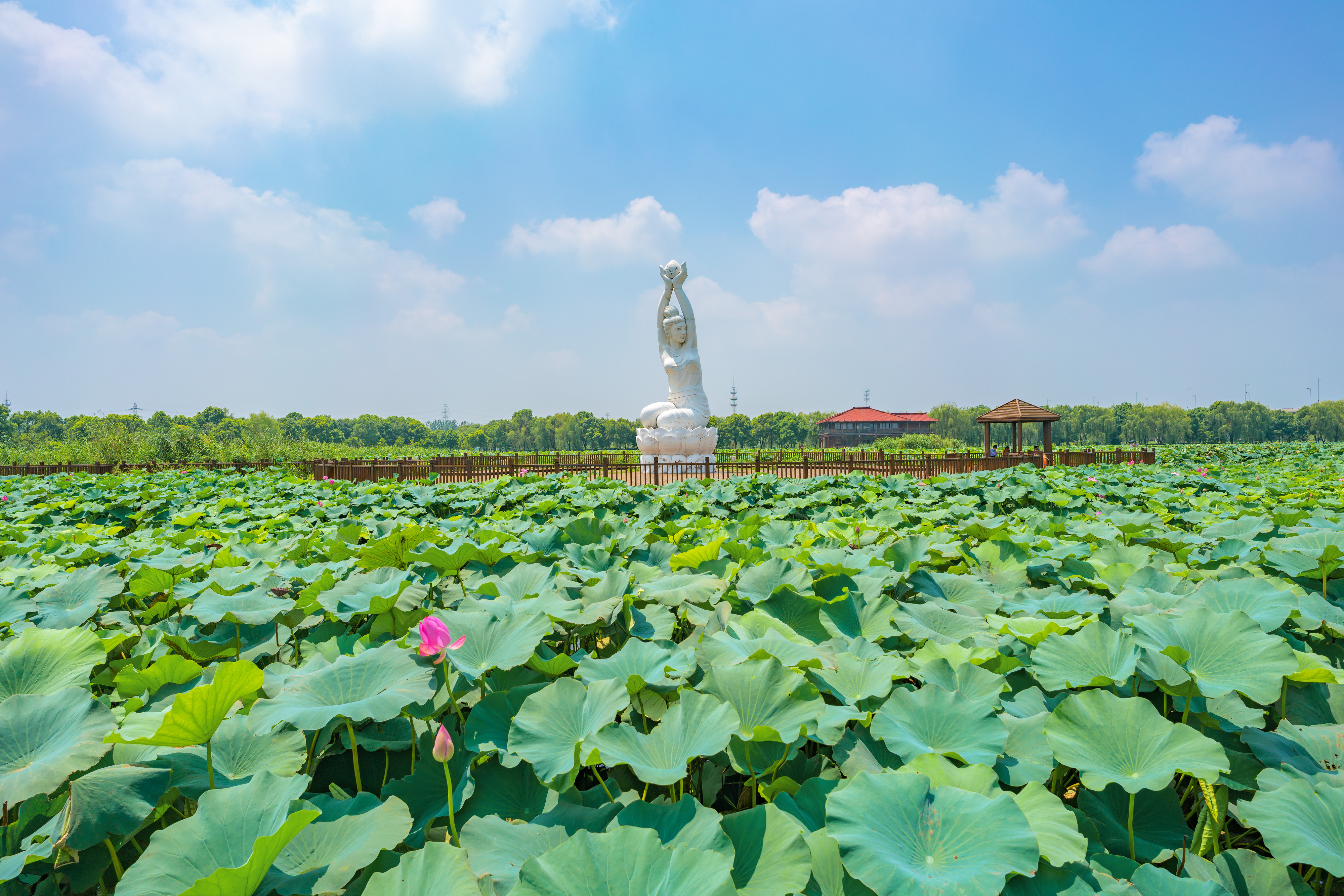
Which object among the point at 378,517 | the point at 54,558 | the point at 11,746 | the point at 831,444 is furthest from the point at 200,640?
the point at 831,444

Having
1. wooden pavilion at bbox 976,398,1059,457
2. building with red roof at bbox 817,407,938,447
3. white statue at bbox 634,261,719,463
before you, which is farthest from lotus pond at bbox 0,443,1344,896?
building with red roof at bbox 817,407,938,447

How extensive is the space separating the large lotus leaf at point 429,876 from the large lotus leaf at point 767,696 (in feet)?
1.53

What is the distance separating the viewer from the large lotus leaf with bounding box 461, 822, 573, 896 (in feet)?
2.87

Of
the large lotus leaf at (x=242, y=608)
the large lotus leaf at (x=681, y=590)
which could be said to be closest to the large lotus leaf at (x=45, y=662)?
the large lotus leaf at (x=242, y=608)

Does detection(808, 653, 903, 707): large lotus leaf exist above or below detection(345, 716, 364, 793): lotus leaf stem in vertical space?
above

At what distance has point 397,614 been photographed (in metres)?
1.79

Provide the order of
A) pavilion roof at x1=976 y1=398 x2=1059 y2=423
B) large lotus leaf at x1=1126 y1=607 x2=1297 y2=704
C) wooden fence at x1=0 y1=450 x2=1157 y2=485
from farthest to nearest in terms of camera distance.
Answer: pavilion roof at x1=976 y1=398 x2=1059 y2=423, wooden fence at x1=0 y1=450 x2=1157 y2=485, large lotus leaf at x1=1126 y1=607 x2=1297 y2=704

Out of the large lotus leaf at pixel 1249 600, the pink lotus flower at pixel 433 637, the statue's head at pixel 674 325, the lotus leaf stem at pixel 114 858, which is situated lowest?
the lotus leaf stem at pixel 114 858

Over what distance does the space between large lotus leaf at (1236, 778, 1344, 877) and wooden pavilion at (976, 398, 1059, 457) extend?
71.8 feet

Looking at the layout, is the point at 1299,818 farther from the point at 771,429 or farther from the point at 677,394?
the point at 771,429

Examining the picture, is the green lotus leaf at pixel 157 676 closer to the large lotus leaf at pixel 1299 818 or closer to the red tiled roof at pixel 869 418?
the large lotus leaf at pixel 1299 818

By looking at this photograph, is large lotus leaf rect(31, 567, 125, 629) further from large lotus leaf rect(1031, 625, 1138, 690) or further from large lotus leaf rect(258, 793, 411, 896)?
large lotus leaf rect(1031, 625, 1138, 690)

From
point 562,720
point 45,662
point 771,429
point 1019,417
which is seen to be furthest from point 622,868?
point 771,429

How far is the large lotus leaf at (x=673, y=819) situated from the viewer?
87cm
